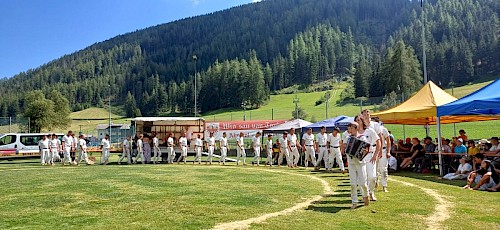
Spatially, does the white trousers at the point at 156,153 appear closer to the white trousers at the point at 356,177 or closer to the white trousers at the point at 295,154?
the white trousers at the point at 295,154

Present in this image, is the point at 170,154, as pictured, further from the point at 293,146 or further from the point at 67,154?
the point at 293,146

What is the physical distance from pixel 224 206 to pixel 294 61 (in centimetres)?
12565

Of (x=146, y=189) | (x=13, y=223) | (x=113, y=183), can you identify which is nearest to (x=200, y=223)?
(x=13, y=223)

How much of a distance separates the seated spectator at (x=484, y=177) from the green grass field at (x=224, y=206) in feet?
1.80

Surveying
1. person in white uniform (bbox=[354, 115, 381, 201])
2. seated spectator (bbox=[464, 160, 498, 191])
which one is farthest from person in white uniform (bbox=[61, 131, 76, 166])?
seated spectator (bbox=[464, 160, 498, 191])

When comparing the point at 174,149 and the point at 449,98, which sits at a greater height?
the point at 449,98

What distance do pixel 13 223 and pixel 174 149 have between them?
653 inches

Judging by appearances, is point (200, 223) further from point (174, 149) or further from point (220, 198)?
point (174, 149)

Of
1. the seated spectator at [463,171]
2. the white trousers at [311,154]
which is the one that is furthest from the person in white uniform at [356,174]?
the white trousers at [311,154]

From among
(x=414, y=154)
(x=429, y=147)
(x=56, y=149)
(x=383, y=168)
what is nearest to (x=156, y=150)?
(x=56, y=149)

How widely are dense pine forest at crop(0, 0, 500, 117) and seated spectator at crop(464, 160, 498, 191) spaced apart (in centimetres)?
4189

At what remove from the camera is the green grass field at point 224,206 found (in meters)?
6.60

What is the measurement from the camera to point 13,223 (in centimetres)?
677

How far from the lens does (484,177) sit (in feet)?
35.2
